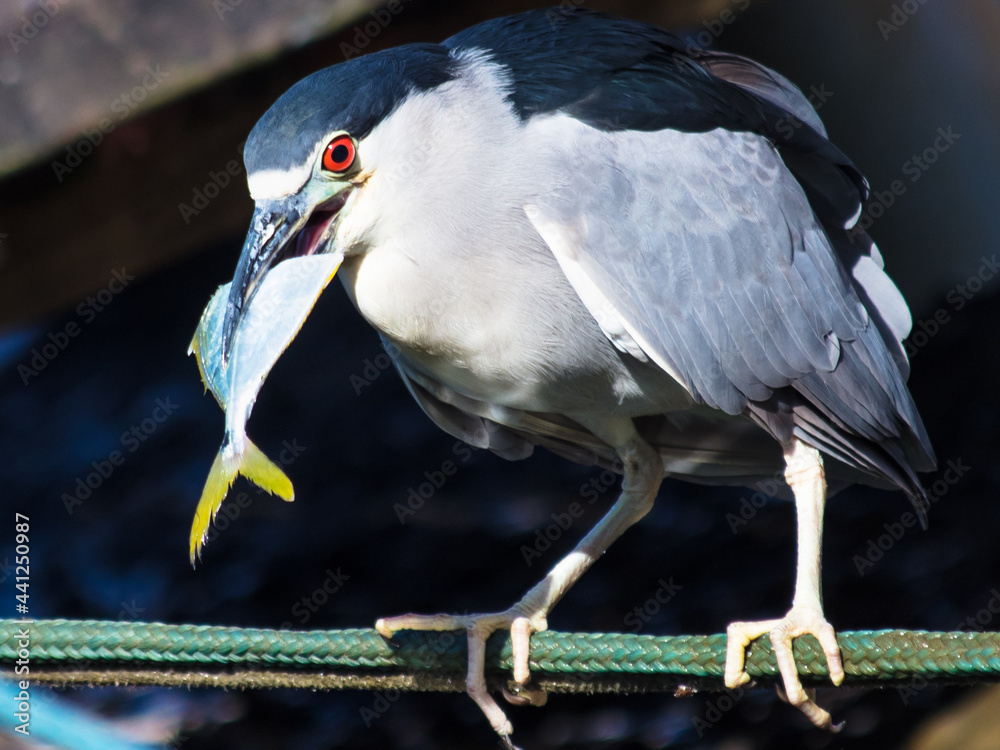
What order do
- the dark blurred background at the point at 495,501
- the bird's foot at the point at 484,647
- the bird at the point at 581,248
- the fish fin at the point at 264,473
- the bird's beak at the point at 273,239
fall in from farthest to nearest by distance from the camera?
the dark blurred background at the point at 495,501
the bird's foot at the point at 484,647
the bird at the point at 581,248
the bird's beak at the point at 273,239
the fish fin at the point at 264,473

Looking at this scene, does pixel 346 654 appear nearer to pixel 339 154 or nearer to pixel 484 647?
pixel 484 647

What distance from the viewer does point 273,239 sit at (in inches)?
65.8

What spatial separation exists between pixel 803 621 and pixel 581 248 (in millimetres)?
741

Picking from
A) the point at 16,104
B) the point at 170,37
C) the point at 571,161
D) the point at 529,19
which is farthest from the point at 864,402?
the point at 16,104

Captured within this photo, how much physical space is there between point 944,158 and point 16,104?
2.72 meters

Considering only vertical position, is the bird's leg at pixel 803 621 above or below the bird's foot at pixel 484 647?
above

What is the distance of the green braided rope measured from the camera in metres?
1.43

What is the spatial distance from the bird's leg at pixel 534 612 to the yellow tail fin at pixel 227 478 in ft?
1.49

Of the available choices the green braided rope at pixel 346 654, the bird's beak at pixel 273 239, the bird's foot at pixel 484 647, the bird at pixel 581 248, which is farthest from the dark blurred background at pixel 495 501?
the green braided rope at pixel 346 654

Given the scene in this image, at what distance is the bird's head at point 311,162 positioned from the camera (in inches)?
65.3

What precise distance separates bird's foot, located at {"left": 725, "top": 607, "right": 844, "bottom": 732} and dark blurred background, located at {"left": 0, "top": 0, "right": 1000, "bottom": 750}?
1695mm

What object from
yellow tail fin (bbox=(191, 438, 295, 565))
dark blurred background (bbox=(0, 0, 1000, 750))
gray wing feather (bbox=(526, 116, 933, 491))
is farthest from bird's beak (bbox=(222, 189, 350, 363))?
dark blurred background (bbox=(0, 0, 1000, 750))

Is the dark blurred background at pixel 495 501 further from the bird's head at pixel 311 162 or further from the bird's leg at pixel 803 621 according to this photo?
the bird's leg at pixel 803 621

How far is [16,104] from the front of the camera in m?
2.46
